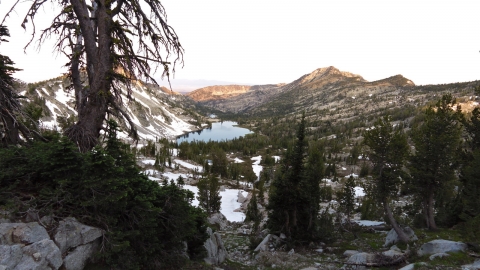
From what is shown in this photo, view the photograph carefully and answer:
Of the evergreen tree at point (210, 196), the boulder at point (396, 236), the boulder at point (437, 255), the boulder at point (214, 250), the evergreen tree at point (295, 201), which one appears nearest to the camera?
the boulder at point (214, 250)

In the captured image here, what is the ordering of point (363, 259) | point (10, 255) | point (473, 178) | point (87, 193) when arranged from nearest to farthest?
point (10, 255) < point (87, 193) < point (363, 259) < point (473, 178)

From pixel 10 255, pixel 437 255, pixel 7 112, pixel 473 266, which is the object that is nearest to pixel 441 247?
pixel 437 255

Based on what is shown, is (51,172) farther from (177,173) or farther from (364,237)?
(177,173)

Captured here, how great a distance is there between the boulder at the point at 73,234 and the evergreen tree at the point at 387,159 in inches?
672

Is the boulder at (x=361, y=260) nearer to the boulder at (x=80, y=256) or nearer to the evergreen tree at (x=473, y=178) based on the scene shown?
the evergreen tree at (x=473, y=178)

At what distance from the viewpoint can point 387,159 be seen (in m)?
16.6

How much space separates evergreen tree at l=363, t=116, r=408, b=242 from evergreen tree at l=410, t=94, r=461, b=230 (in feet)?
13.9

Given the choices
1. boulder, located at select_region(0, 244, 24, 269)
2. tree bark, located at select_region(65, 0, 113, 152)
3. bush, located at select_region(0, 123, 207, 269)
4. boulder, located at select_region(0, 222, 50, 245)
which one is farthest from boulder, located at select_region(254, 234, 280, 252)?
boulder, located at select_region(0, 244, 24, 269)

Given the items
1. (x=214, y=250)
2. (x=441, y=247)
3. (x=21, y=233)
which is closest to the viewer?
(x=21, y=233)

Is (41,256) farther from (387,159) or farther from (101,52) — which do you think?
(387,159)

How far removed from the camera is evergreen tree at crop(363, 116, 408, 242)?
16.4 m

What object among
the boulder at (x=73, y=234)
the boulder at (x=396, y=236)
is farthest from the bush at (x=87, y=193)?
the boulder at (x=396, y=236)

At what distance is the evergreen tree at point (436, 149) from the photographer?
18484 millimetres

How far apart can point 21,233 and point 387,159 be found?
61.6ft
